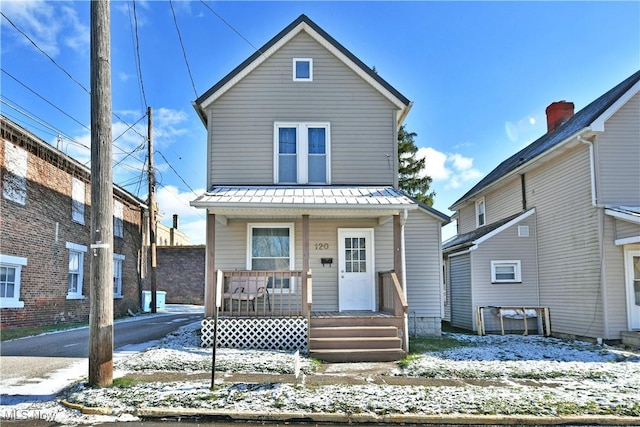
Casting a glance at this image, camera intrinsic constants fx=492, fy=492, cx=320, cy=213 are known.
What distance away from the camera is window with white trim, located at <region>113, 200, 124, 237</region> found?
21062mm

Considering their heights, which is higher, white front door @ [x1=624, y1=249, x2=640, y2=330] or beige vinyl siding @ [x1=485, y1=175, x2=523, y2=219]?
beige vinyl siding @ [x1=485, y1=175, x2=523, y2=219]

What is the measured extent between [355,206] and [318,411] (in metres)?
5.45

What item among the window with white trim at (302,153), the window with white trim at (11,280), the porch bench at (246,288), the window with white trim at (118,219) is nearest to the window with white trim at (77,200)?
the window with white trim at (118,219)

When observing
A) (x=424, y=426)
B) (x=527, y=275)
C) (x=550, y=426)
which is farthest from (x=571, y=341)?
(x=424, y=426)

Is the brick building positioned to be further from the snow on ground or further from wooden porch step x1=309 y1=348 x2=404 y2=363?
wooden porch step x1=309 y1=348 x2=404 y2=363

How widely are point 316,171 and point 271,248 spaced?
7.80 feet

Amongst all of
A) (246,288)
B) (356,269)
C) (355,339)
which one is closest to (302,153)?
(356,269)

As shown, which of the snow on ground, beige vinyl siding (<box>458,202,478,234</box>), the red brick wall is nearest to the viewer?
the snow on ground

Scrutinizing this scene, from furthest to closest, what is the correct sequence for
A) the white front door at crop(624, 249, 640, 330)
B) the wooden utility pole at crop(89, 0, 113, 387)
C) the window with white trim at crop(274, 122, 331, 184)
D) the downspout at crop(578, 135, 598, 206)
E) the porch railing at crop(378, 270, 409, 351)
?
the window with white trim at crop(274, 122, 331, 184), the downspout at crop(578, 135, 598, 206), the white front door at crop(624, 249, 640, 330), the porch railing at crop(378, 270, 409, 351), the wooden utility pole at crop(89, 0, 113, 387)

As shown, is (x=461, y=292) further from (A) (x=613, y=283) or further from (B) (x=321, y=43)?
(B) (x=321, y=43)

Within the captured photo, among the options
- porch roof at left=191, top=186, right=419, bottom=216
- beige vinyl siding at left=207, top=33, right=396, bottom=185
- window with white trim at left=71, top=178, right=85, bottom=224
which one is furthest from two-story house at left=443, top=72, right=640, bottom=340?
window with white trim at left=71, top=178, right=85, bottom=224

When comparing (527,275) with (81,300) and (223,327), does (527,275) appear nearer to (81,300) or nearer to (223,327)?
(223,327)

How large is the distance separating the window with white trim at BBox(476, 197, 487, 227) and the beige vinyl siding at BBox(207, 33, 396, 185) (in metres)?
8.47

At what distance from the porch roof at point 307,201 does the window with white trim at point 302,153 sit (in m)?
0.94
